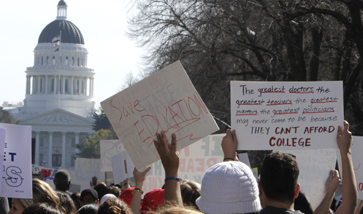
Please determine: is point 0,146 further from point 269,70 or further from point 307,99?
point 269,70

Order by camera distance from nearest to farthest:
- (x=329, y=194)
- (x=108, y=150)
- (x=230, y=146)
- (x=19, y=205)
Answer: (x=329, y=194), (x=230, y=146), (x=19, y=205), (x=108, y=150)

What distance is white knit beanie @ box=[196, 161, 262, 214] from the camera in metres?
2.58

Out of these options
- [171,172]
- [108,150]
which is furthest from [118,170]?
[171,172]

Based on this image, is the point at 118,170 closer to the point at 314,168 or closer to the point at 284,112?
the point at 314,168

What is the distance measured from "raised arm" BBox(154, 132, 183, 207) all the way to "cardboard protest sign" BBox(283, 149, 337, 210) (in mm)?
2135

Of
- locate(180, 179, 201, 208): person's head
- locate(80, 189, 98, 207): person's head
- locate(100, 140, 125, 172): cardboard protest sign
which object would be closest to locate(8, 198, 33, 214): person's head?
locate(180, 179, 201, 208): person's head

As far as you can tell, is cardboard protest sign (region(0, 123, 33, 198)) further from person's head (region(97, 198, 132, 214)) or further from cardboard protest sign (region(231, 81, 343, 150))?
cardboard protest sign (region(231, 81, 343, 150))

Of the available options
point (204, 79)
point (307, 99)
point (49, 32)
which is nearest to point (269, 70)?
point (204, 79)

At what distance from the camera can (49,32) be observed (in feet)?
404

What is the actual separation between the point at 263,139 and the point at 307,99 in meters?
0.44

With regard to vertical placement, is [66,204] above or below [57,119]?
below

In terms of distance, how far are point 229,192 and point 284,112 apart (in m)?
1.91

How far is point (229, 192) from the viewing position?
259cm

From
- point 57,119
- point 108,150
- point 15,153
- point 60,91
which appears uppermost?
point 60,91
